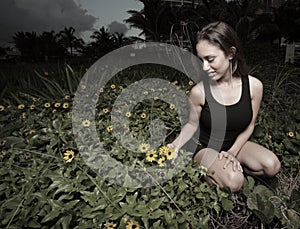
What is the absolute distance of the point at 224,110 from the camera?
1482 mm

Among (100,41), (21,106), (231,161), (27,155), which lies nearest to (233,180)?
(231,161)

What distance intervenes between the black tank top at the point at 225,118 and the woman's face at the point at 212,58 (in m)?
0.17

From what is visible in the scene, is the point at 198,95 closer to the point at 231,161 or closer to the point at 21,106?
the point at 231,161

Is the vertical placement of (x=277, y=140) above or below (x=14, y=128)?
below

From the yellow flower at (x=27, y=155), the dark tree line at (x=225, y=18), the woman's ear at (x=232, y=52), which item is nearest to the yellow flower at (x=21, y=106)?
the yellow flower at (x=27, y=155)

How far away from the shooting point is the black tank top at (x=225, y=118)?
1.49 m

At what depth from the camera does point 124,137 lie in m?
1.44

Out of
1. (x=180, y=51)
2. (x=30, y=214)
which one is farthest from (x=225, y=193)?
(x=180, y=51)

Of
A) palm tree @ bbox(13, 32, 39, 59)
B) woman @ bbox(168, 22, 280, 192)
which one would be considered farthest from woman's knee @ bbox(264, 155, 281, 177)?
palm tree @ bbox(13, 32, 39, 59)

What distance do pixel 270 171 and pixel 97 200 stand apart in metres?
0.91

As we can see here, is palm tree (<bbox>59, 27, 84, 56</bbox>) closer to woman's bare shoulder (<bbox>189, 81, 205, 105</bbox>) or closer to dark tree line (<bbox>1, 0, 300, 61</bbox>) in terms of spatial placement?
dark tree line (<bbox>1, 0, 300, 61</bbox>)

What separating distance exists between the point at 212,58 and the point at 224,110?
317 mm

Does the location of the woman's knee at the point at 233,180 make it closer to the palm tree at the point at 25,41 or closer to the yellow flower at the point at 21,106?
the yellow flower at the point at 21,106

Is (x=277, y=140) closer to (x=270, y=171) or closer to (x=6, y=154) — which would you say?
(x=270, y=171)
